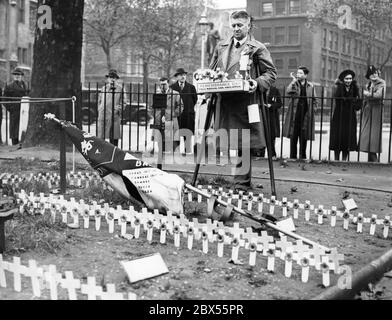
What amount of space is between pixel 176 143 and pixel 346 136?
3593 mm

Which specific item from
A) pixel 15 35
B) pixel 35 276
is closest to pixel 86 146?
pixel 35 276

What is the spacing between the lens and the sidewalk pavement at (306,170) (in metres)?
9.29

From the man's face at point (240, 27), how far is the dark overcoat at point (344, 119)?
5.42m

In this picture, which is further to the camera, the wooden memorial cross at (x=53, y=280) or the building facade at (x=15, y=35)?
the building facade at (x=15, y=35)

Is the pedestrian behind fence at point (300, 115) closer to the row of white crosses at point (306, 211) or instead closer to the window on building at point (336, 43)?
the row of white crosses at point (306, 211)

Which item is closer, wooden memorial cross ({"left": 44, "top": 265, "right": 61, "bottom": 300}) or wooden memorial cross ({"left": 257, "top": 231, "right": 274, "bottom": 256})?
wooden memorial cross ({"left": 44, "top": 265, "right": 61, "bottom": 300})

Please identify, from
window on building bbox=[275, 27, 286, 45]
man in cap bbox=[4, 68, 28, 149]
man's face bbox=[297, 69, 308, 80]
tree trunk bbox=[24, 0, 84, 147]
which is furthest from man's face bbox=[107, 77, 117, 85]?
window on building bbox=[275, 27, 286, 45]

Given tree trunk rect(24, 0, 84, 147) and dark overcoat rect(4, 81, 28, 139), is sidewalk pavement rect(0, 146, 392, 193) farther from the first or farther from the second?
dark overcoat rect(4, 81, 28, 139)

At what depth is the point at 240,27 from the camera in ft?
24.3

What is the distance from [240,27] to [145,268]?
4139 mm

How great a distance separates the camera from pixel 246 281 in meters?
4.19

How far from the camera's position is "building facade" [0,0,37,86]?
4362 centimetres

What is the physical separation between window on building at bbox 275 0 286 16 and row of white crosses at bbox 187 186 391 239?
6146 cm

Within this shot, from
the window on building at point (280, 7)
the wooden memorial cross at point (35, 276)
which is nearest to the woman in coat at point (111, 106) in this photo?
the wooden memorial cross at point (35, 276)
